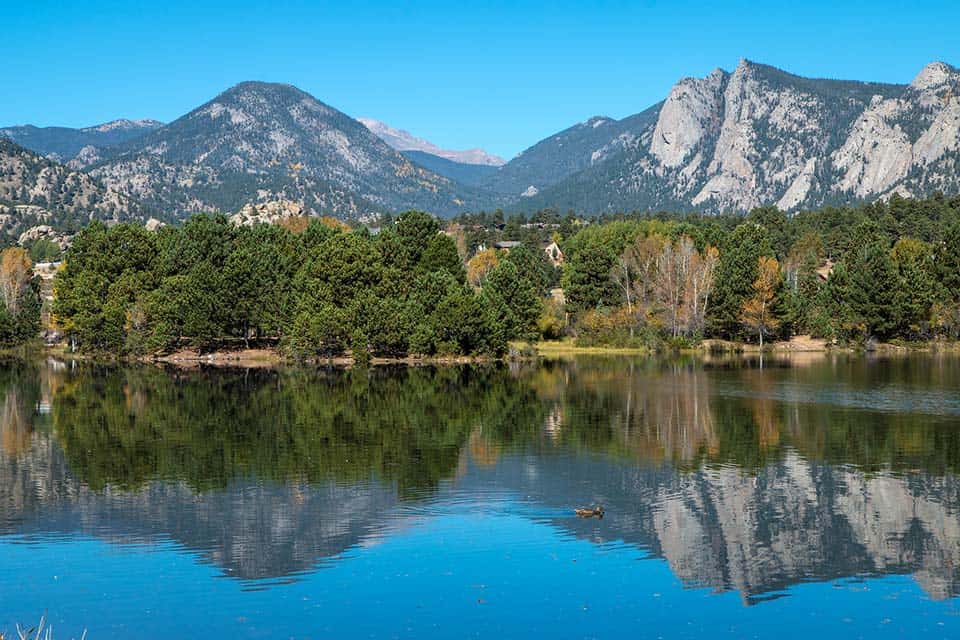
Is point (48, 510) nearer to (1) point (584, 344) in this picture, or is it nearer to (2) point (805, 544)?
(2) point (805, 544)

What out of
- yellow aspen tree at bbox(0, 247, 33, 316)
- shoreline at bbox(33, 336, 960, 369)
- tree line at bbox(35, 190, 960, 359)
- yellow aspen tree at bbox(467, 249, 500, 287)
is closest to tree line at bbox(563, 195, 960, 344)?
tree line at bbox(35, 190, 960, 359)

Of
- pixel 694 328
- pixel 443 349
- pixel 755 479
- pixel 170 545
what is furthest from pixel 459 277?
pixel 170 545

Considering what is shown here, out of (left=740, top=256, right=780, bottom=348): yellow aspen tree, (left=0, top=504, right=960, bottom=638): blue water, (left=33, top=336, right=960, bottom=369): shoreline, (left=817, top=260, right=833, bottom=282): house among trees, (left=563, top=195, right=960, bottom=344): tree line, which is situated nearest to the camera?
(left=0, top=504, right=960, bottom=638): blue water

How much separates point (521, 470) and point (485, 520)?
801 centimetres

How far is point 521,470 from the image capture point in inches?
1539

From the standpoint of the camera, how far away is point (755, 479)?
3725cm

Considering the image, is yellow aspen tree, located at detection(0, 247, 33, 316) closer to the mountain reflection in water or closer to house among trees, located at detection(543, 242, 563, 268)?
the mountain reflection in water

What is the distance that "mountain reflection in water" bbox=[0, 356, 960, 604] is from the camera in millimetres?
28312

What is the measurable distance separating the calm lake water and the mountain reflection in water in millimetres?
158

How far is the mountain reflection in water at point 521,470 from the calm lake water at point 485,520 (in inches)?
6.2

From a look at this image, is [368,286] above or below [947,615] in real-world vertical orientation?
above

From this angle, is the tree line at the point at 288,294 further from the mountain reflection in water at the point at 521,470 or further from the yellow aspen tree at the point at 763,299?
the yellow aspen tree at the point at 763,299

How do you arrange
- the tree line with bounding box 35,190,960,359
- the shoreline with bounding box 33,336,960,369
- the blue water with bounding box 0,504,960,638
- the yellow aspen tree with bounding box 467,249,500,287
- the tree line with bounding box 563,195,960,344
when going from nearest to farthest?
the blue water with bounding box 0,504,960,638
the tree line with bounding box 35,190,960,359
the shoreline with bounding box 33,336,960,369
the tree line with bounding box 563,195,960,344
the yellow aspen tree with bounding box 467,249,500,287

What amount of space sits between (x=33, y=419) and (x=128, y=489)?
79.2 feet
